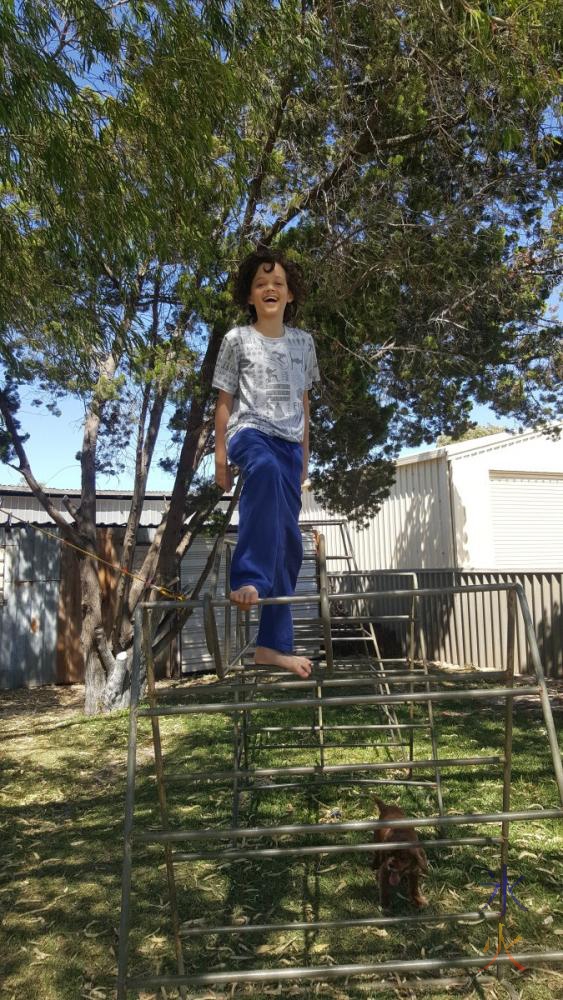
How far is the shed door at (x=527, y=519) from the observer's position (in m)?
14.8

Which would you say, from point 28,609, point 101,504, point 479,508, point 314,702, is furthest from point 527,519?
point 314,702

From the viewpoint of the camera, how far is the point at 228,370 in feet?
8.38

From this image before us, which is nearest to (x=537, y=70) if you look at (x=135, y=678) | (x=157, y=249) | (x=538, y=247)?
(x=157, y=249)

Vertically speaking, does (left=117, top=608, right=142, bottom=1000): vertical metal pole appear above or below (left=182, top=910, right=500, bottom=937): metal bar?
above

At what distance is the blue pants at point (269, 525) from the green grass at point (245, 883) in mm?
383

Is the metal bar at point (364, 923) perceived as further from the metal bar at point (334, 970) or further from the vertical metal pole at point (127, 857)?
the vertical metal pole at point (127, 857)

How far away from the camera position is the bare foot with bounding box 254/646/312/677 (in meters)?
2.17

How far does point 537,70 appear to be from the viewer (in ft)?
14.7

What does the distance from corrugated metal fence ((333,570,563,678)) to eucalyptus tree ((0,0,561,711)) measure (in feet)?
8.51

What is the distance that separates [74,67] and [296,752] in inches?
200

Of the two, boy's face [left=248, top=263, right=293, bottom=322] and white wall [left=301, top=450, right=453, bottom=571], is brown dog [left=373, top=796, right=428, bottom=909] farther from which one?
white wall [left=301, top=450, right=453, bottom=571]

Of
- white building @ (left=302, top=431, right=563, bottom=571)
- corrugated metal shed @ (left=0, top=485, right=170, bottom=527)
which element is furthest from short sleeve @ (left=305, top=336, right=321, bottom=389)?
corrugated metal shed @ (left=0, top=485, right=170, bottom=527)

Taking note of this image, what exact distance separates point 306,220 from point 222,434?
479 cm

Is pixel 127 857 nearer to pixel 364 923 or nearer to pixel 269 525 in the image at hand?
pixel 364 923
